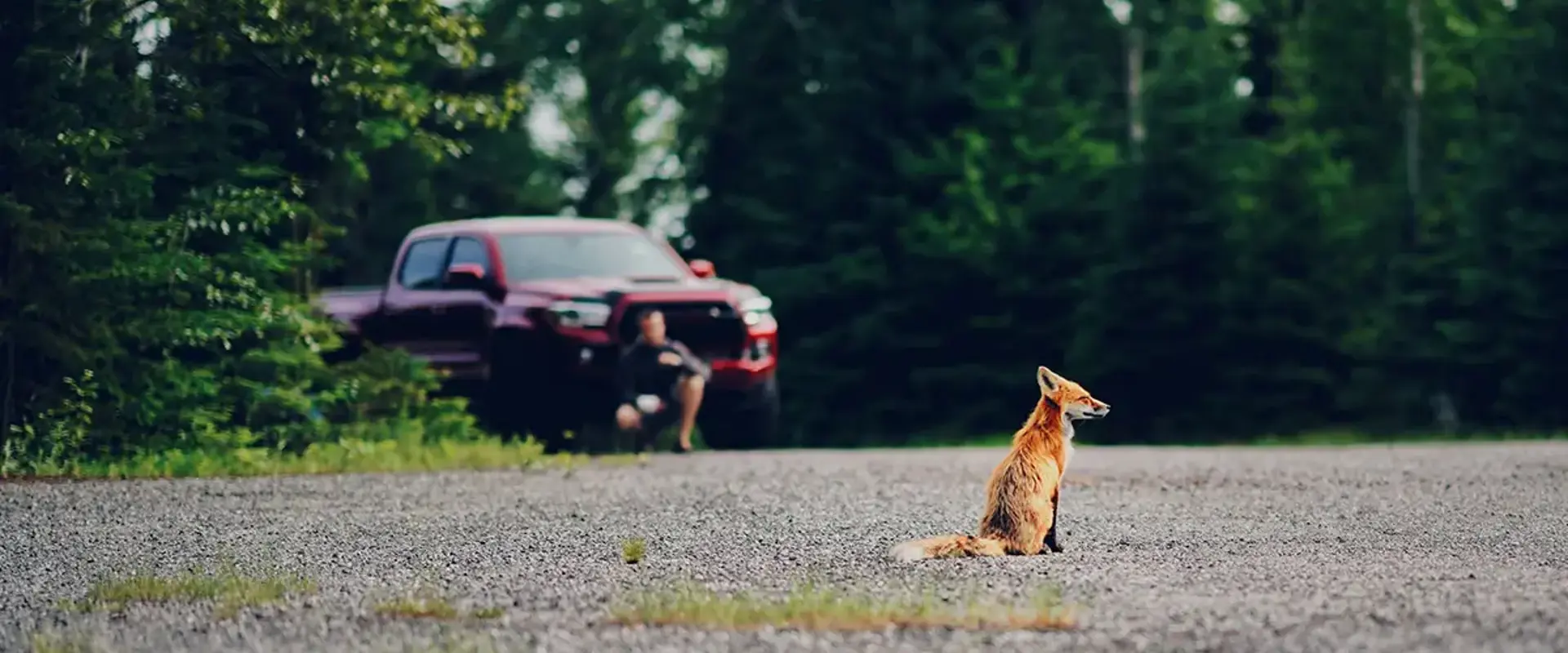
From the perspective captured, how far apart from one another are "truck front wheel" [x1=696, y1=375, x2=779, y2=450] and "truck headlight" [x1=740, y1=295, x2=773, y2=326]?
65 centimetres

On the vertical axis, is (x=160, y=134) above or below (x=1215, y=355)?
above

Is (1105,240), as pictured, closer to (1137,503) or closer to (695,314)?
(695,314)

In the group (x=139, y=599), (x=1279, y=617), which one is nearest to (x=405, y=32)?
(x=139, y=599)

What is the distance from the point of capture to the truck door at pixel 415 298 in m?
23.6

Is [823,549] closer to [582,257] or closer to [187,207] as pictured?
[187,207]

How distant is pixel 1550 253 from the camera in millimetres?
35000

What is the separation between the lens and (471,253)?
77.5 ft

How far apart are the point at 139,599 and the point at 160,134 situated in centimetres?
993

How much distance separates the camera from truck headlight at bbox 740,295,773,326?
75.2 feet

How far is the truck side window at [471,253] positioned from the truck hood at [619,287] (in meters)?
0.50

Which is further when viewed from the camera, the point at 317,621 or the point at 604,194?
the point at 604,194

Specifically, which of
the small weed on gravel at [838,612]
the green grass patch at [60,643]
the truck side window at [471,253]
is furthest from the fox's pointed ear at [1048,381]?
the truck side window at [471,253]

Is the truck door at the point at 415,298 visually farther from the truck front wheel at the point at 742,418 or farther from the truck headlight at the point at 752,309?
the truck headlight at the point at 752,309

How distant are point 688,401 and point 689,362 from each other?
43 centimetres
